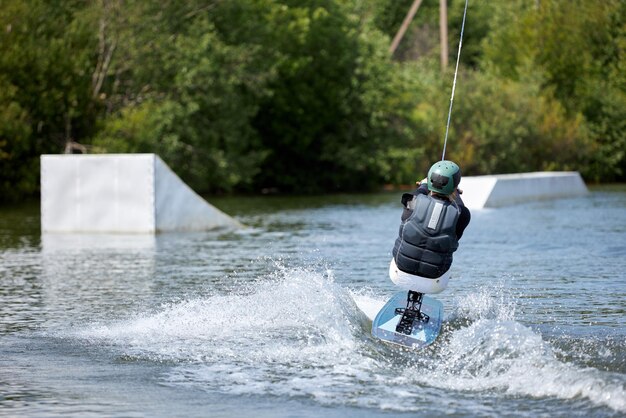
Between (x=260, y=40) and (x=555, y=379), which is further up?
(x=260, y=40)

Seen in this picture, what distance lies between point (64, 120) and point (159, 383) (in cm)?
3146

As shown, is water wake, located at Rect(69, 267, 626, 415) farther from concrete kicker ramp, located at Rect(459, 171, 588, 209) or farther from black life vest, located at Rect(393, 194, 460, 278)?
concrete kicker ramp, located at Rect(459, 171, 588, 209)

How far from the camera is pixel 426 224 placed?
991cm

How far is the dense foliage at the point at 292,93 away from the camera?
127ft

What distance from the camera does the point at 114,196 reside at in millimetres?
24000

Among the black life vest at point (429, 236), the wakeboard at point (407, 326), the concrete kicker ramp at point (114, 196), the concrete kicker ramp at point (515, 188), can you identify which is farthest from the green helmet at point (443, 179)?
the concrete kicker ramp at point (515, 188)

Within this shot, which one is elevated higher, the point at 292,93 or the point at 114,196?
the point at 292,93

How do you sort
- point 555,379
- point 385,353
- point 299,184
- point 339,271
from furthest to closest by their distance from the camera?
point 299,184 → point 339,271 → point 385,353 → point 555,379

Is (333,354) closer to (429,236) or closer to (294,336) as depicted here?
(294,336)

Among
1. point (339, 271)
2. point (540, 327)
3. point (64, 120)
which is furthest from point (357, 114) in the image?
point (540, 327)

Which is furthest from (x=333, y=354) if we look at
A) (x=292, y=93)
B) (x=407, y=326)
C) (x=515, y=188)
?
(x=292, y=93)

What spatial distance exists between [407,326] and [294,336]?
3.58 ft

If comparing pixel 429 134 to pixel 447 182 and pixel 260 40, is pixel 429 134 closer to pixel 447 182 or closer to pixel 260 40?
pixel 260 40

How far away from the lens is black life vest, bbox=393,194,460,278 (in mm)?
9891
